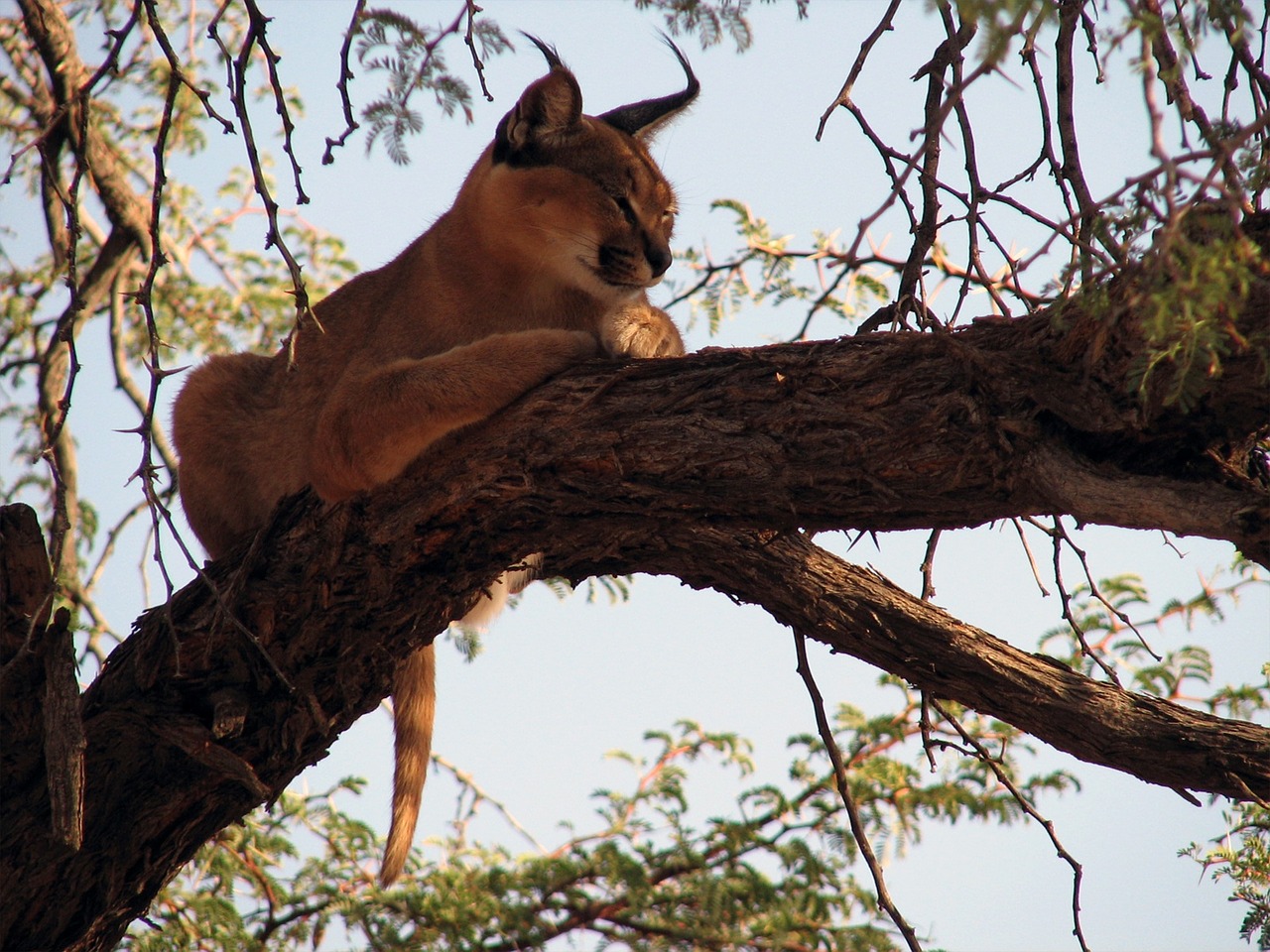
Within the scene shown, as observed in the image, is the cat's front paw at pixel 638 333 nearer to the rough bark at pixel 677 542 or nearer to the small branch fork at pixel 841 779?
the rough bark at pixel 677 542

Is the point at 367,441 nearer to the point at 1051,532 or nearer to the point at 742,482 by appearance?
the point at 742,482

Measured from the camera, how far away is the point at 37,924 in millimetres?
2812

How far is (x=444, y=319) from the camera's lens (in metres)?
3.41

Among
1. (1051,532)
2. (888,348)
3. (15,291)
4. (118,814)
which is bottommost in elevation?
(118,814)

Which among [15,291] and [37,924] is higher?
[15,291]

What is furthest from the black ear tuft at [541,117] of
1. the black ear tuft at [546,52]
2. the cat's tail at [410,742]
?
the cat's tail at [410,742]

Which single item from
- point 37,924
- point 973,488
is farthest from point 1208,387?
point 37,924

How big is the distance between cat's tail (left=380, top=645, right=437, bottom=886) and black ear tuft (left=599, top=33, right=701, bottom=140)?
1844 mm

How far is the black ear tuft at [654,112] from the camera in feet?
12.7

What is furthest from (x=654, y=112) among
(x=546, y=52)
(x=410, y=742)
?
(x=410, y=742)

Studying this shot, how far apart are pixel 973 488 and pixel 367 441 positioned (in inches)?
56.4

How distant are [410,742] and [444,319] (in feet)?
4.44

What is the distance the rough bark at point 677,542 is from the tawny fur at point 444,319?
0.83 feet

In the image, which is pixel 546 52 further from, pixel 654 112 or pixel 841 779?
pixel 841 779
